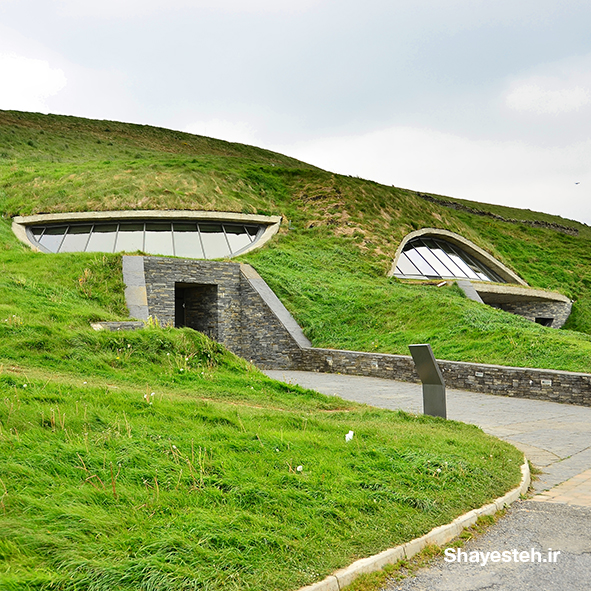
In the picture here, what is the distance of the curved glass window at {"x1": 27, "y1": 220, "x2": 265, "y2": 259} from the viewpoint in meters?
21.1

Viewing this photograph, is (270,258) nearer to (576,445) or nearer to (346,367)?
(346,367)

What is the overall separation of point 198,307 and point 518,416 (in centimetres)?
1277

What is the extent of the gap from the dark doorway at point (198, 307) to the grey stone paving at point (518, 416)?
5.27 meters

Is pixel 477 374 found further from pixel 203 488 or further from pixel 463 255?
pixel 463 255

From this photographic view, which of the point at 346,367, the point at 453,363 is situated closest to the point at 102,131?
the point at 346,367

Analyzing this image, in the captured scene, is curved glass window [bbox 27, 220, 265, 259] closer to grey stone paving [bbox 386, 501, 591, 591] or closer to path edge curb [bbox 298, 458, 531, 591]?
path edge curb [bbox 298, 458, 531, 591]

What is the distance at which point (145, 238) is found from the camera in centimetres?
2172

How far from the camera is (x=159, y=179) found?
25.2 meters

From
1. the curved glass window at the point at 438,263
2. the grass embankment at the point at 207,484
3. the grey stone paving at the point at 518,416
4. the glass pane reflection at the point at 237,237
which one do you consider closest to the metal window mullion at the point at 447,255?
the curved glass window at the point at 438,263

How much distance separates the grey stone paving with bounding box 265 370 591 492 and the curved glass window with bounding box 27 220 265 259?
8862 millimetres

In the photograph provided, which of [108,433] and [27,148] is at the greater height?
[27,148]

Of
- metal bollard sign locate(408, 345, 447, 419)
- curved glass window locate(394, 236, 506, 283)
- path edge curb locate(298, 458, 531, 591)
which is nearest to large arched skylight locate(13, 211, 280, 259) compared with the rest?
curved glass window locate(394, 236, 506, 283)

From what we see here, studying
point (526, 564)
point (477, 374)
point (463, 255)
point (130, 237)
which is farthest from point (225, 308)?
point (526, 564)

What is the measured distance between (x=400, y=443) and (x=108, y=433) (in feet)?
9.84
